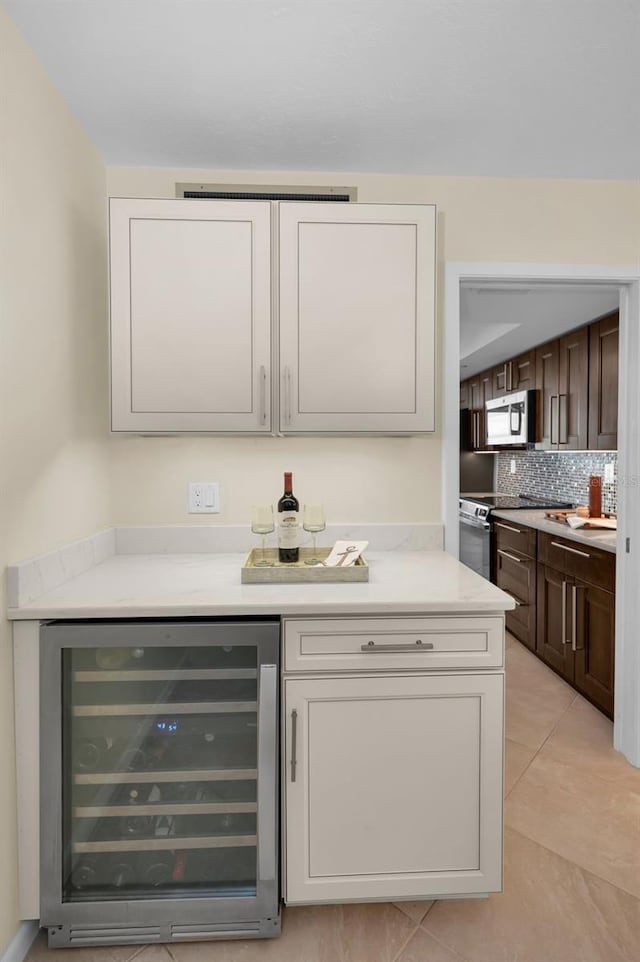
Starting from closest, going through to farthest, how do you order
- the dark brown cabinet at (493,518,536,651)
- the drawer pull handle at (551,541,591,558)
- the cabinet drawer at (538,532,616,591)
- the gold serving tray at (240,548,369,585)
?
the gold serving tray at (240,548,369,585)
the cabinet drawer at (538,532,616,591)
the drawer pull handle at (551,541,591,558)
the dark brown cabinet at (493,518,536,651)

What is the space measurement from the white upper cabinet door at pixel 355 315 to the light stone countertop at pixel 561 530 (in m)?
1.52

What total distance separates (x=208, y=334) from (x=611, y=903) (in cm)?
217

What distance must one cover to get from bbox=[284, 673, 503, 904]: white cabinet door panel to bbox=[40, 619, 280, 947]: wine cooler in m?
0.10

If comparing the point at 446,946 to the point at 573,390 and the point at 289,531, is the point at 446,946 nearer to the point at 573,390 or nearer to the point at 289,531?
the point at 289,531

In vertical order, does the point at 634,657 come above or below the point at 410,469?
below

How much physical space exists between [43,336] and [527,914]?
223 cm

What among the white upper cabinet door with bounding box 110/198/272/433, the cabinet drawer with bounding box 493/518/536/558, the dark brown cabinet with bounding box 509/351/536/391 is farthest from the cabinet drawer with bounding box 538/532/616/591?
the white upper cabinet door with bounding box 110/198/272/433

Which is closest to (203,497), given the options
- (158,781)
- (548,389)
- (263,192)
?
(158,781)

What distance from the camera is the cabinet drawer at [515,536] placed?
11.9 ft

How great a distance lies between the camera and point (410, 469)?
223cm

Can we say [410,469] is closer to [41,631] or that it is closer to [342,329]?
[342,329]

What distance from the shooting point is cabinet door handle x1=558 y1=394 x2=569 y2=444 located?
12.4 feet

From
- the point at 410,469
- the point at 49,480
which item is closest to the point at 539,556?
the point at 410,469

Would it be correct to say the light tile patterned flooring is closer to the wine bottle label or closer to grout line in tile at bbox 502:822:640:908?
grout line in tile at bbox 502:822:640:908
